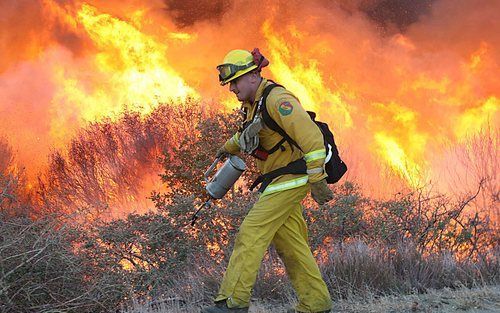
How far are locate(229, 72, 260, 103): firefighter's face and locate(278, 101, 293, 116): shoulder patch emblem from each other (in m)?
0.36

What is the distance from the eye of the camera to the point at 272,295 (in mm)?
6113

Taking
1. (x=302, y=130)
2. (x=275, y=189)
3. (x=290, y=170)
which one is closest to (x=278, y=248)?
(x=275, y=189)

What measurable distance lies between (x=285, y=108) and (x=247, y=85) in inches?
17.1

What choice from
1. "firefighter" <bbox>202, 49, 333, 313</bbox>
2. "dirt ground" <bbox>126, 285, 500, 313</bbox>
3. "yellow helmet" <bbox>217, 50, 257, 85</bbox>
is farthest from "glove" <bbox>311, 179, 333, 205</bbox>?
"dirt ground" <bbox>126, 285, 500, 313</bbox>

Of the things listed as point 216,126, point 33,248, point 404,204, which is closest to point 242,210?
point 404,204

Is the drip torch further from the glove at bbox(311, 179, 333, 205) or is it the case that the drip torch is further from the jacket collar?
the glove at bbox(311, 179, 333, 205)

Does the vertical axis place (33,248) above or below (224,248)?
below

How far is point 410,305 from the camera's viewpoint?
18.2 feet

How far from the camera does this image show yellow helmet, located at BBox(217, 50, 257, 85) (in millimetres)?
4352

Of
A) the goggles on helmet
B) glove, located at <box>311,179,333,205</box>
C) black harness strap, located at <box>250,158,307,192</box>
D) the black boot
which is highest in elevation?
the goggles on helmet

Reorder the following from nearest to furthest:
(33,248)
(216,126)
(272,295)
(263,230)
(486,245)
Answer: (263,230) → (33,248) → (272,295) → (486,245) → (216,126)

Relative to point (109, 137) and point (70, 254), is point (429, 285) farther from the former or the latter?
point (109, 137)

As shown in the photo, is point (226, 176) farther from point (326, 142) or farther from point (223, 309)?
point (223, 309)

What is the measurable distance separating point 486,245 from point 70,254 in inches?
258
